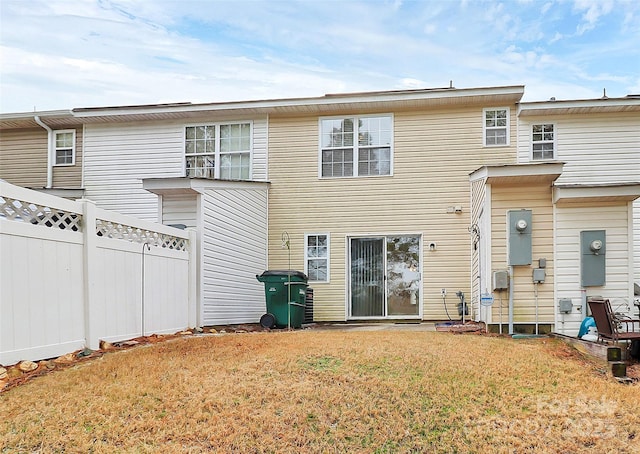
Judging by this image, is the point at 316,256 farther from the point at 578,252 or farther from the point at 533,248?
the point at 578,252

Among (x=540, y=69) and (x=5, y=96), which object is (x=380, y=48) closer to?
(x=540, y=69)

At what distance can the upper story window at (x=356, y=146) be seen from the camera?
13453 millimetres

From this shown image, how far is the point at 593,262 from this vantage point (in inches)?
391

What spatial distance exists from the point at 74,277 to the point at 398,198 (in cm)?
844

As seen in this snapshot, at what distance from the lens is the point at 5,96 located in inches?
585

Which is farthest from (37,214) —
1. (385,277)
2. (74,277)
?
(385,277)

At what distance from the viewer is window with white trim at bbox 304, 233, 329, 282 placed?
13367 millimetres

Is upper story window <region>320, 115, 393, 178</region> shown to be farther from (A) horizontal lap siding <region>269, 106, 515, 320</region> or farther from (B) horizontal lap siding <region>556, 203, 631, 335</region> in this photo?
(B) horizontal lap siding <region>556, 203, 631, 335</region>

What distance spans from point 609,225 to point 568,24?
19.5 feet

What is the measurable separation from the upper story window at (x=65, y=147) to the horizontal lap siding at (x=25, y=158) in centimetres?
32

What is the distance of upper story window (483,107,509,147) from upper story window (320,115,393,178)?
2.29 m

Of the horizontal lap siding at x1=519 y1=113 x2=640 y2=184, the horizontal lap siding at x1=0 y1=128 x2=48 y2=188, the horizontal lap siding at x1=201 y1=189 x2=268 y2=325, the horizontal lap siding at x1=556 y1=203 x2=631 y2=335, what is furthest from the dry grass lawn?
the horizontal lap siding at x1=0 y1=128 x2=48 y2=188

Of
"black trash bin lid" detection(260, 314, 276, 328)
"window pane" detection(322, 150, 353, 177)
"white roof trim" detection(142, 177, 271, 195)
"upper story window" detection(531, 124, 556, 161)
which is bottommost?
"black trash bin lid" detection(260, 314, 276, 328)

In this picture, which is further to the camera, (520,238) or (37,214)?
(520,238)
